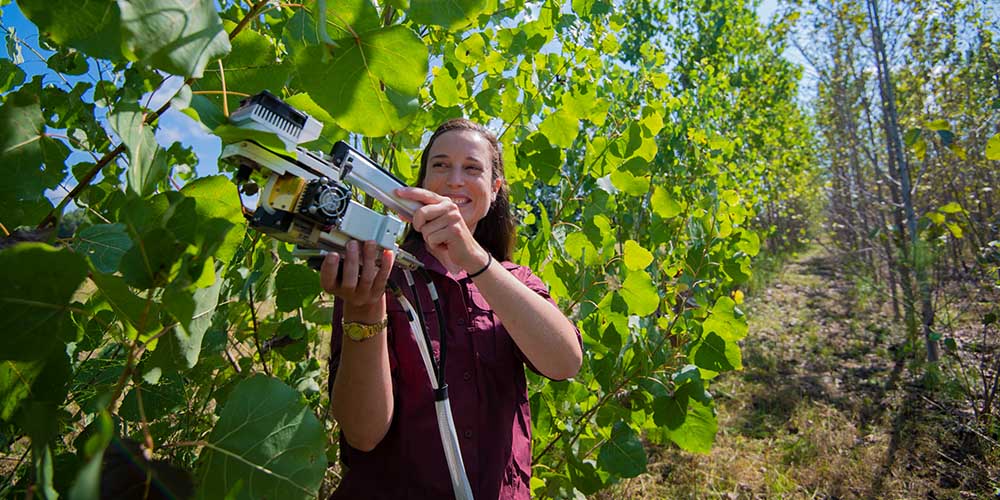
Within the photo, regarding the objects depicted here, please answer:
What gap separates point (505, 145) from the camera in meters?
1.81

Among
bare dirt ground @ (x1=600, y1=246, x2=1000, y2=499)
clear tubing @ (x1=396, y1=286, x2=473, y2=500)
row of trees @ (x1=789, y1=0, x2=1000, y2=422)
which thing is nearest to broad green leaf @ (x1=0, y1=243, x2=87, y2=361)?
clear tubing @ (x1=396, y1=286, x2=473, y2=500)

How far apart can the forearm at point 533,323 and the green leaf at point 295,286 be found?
1.23 feet

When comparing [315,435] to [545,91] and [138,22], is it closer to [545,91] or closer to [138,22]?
[138,22]

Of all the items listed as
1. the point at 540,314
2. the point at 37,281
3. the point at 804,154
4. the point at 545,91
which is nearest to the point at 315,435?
the point at 37,281

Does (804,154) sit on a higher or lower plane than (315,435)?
higher

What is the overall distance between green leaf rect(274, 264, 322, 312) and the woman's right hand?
180 mm

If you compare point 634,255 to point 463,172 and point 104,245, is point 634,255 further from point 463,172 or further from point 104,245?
point 104,245

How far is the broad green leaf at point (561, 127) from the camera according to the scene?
158cm

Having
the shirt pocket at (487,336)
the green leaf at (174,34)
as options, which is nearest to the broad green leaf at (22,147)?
the green leaf at (174,34)

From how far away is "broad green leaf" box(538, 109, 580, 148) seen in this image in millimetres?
1575

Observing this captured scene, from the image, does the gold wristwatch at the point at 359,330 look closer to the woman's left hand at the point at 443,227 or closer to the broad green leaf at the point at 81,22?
the woman's left hand at the point at 443,227

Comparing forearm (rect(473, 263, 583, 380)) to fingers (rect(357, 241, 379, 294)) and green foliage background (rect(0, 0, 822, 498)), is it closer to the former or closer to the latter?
fingers (rect(357, 241, 379, 294))

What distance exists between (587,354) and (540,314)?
82 centimetres

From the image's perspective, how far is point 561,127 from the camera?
1.58 m
